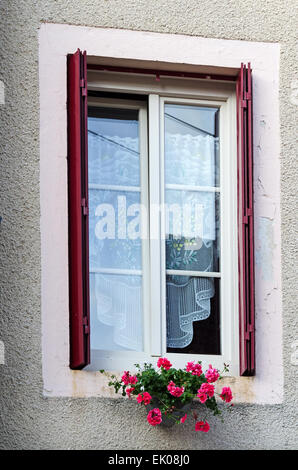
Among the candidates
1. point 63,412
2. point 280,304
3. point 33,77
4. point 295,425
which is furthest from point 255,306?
point 33,77

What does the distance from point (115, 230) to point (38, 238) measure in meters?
0.53

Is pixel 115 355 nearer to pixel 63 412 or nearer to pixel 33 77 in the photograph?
pixel 63 412

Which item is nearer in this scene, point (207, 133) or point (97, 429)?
point (97, 429)

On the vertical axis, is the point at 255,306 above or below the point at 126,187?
below

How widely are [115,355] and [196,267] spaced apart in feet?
2.28

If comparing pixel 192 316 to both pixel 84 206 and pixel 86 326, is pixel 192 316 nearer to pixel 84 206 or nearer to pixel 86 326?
pixel 86 326

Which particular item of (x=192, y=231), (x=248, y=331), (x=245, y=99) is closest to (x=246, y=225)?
(x=192, y=231)

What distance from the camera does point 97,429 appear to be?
25.5 feet

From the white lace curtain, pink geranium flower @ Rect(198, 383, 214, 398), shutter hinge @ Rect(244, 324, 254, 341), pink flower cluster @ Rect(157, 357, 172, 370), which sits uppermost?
the white lace curtain

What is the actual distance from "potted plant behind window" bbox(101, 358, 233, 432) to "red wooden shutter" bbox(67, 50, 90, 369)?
28 cm

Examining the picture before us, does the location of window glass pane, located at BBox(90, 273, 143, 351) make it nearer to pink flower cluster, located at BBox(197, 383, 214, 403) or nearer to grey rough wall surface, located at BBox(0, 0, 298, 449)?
grey rough wall surface, located at BBox(0, 0, 298, 449)

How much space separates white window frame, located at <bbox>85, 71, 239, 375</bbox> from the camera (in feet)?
26.7

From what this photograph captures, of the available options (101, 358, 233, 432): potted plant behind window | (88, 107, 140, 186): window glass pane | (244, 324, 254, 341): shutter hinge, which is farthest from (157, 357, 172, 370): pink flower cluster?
(88, 107, 140, 186): window glass pane

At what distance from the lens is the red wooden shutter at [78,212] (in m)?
7.84
